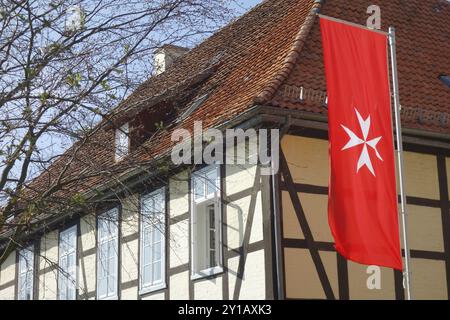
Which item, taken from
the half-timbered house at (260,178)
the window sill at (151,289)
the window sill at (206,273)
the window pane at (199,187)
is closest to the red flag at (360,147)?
the half-timbered house at (260,178)

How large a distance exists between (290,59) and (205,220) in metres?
3.02

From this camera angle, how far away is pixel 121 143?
13586 millimetres

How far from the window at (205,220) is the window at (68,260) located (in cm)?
480

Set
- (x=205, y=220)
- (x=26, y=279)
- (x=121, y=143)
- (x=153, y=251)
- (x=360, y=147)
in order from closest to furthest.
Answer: (x=360, y=147), (x=121, y=143), (x=205, y=220), (x=153, y=251), (x=26, y=279)

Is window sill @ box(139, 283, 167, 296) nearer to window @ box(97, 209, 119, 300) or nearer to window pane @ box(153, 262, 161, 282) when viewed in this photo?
window pane @ box(153, 262, 161, 282)

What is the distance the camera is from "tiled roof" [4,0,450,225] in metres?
13.4

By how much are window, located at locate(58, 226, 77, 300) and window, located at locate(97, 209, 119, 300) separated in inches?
39.9

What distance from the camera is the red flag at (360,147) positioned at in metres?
11.6

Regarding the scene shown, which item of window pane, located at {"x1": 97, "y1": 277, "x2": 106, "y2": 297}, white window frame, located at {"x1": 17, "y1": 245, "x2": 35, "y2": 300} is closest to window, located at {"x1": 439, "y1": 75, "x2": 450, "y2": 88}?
window pane, located at {"x1": 97, "y1": 277, "x2": 106, "y2": 297}

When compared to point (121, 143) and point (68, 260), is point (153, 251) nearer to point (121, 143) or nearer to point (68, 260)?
point (68, 260)

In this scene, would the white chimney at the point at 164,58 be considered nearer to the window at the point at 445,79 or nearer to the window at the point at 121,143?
the window at the point at 121,143

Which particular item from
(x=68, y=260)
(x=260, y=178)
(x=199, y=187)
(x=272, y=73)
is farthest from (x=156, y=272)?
(x=272, y=73)

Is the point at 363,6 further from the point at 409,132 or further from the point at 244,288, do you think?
the point at 244,288
